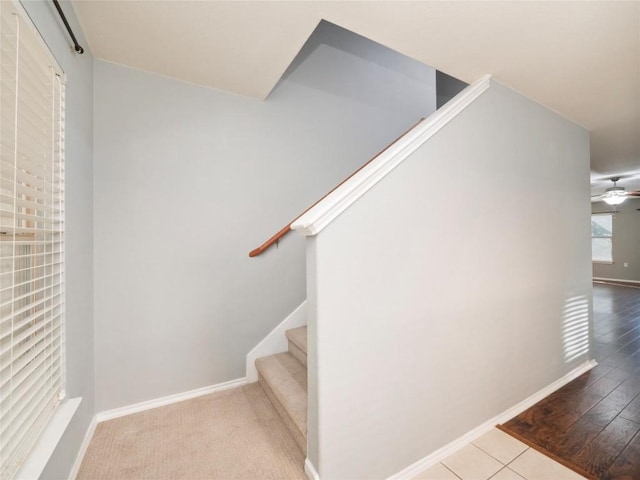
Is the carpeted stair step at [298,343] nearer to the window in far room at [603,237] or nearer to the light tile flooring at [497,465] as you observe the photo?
the light tile flooring at [497,465]

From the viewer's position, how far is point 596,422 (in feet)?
5.99

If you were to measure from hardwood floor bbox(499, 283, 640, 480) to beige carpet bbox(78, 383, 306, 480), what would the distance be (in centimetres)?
147

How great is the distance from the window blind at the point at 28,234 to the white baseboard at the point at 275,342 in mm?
1196

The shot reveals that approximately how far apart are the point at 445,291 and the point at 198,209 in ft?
5.72

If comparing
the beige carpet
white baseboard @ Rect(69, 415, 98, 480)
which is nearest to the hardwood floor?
the beige carpet

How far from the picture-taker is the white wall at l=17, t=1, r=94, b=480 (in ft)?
3.92

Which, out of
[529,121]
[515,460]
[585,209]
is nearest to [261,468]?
[515,460]

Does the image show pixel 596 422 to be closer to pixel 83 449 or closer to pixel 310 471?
pixel 310 471

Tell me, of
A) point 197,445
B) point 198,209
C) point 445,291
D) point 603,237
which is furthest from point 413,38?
point 603,237

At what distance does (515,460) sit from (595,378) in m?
1.54

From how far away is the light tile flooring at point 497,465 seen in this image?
4.68 ft

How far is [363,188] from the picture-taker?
4.04 feet

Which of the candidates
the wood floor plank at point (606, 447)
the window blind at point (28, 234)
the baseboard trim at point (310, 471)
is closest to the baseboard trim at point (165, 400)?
the window blind at point (28, 234)

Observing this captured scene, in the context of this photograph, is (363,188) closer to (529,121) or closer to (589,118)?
(529,121)
